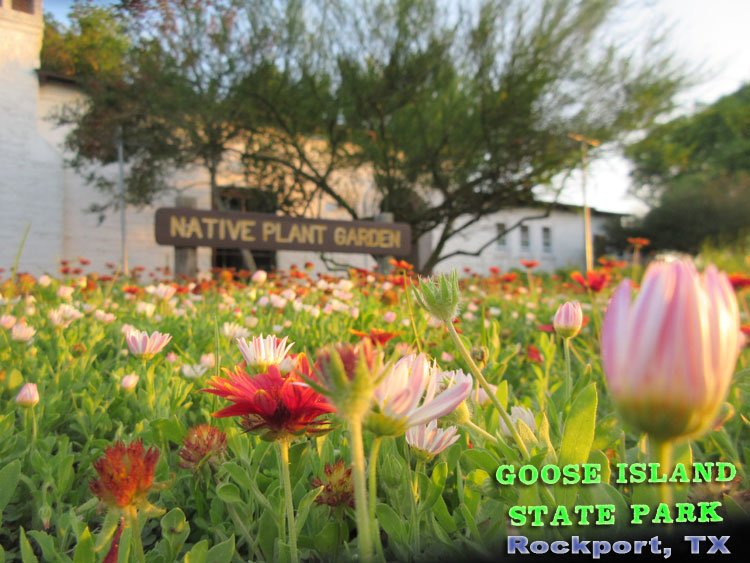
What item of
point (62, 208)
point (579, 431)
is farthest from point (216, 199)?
point (579, 431)

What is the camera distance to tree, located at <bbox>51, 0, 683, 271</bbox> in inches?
287

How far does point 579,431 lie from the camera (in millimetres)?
500

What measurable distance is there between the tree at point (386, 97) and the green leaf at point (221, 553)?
7.60 metres

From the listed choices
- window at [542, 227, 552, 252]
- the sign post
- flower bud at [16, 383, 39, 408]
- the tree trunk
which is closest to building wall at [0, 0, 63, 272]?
the sign post

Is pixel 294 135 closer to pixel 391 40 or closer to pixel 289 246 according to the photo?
pixel 391 40

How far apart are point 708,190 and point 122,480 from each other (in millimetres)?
24484

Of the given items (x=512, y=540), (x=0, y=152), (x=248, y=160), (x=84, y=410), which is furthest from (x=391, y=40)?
(x=512, y=540)

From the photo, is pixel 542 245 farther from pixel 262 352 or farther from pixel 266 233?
pixel 262 352

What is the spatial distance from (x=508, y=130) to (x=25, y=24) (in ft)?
25.9

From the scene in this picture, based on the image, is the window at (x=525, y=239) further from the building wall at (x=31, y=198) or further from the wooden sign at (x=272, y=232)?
the building wall at (x=31, y=198)

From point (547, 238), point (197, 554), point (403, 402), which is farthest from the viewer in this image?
point (547, 238)

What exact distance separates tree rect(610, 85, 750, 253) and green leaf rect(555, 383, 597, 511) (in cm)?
2015

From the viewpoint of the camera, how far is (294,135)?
8.38 m

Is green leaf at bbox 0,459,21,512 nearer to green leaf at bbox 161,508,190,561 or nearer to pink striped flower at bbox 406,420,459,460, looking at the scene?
green leaf at bbox 161,508,190,561
